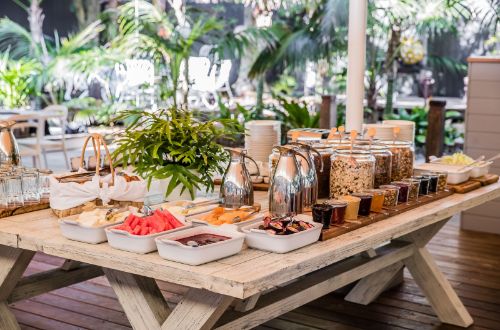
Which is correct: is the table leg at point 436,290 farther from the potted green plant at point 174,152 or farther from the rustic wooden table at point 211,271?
the potted green plant at point 174,152

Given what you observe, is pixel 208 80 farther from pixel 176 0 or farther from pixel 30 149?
pixel 30 149

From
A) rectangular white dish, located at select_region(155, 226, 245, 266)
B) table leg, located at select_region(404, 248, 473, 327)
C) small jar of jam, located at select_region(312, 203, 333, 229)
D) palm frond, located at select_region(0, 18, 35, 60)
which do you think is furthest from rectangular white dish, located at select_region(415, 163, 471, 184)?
palm frond, located at select_region(0, 18, 35, 60)

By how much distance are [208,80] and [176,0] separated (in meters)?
1.23

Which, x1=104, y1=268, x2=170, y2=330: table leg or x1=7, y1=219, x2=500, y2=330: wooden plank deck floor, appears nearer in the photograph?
x1=104, y1=268, x2=170, y2=330: table leg

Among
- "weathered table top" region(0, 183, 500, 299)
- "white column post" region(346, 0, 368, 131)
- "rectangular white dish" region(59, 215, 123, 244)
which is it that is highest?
"white column post" region(346, 0, 368, 131)

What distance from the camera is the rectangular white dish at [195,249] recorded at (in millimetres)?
2334

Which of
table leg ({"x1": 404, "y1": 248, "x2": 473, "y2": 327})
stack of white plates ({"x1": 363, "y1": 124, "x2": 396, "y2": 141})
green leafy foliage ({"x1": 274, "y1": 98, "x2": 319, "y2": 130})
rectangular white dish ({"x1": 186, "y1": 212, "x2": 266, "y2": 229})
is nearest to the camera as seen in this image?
rectangular white dish ({"x1": 186, "y1": 212, "x2": 266, "y2": 229})

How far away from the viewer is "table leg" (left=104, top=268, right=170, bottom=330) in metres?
2.54

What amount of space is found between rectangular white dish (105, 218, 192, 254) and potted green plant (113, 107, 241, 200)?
0.67 meters

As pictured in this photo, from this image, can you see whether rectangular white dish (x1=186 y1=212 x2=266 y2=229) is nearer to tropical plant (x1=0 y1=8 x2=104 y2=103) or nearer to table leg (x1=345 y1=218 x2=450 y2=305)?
table leg (x1=345 y1=218 x2=450 y2=305)

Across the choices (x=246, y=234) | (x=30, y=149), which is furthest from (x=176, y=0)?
(x=246, y=234)

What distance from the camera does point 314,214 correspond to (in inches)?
108

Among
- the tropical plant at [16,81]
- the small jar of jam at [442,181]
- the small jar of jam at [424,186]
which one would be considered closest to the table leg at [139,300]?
the small jar of jam at [424,186]

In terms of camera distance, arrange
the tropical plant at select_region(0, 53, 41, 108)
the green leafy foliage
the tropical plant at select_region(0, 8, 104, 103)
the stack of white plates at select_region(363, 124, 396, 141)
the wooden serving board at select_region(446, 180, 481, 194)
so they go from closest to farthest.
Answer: the wooden serving board at select_region(446, 180, 481, 194) → the stack of white plates at select_region(363, 124, 396, 141) → the green leafy foliage → the tropical plant at select_region(0, 53, 41, 108) → the tropical plant at select_region(0, 8, 104, 103)
